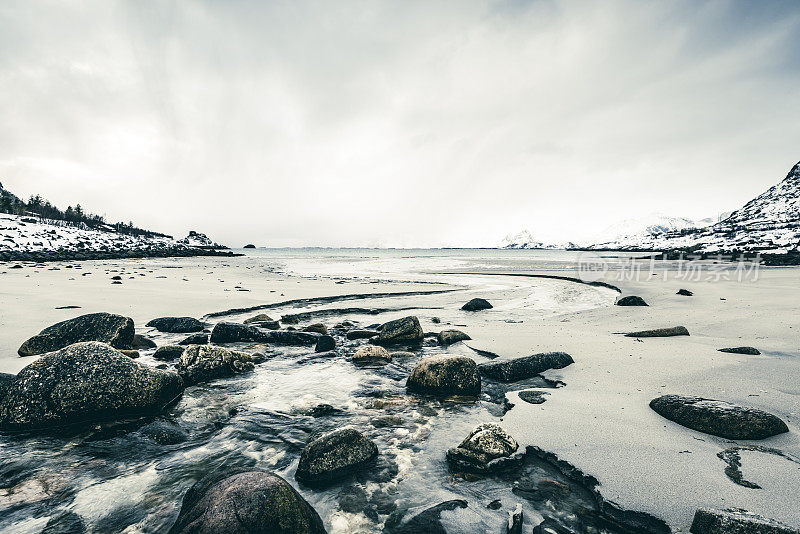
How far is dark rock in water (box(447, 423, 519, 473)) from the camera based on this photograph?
299 cm

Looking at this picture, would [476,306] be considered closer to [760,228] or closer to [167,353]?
[167,353]

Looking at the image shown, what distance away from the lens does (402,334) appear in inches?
291

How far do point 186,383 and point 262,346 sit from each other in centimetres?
209

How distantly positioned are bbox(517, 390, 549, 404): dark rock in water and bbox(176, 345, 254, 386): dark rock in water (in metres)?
4.43

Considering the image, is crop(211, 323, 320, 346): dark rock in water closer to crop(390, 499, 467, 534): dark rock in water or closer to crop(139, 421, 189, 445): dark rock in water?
crop(139, 421, 189, 445): dark rock in water

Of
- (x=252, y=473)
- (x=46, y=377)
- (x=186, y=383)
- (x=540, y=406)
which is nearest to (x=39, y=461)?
(x=46, y=377)

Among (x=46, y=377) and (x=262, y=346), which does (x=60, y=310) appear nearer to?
(x=262, y=346)

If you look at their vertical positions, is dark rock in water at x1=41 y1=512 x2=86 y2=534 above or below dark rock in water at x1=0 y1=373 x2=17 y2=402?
below

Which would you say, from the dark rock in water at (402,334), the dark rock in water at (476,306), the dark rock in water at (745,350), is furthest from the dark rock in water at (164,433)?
the dark rock in water at (476,306)

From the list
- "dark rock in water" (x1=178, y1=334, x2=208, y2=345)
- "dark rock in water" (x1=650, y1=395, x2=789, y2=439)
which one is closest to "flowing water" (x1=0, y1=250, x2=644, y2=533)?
"dark rock in water" (x1=650, y1=395, x2=789, y2=439)

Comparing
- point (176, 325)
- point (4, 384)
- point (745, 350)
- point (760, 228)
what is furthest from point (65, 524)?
point (760, 228)

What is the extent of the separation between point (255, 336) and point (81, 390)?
3665 mm

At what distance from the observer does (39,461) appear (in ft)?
10.3

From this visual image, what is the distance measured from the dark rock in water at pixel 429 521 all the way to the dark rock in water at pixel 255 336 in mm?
5265
